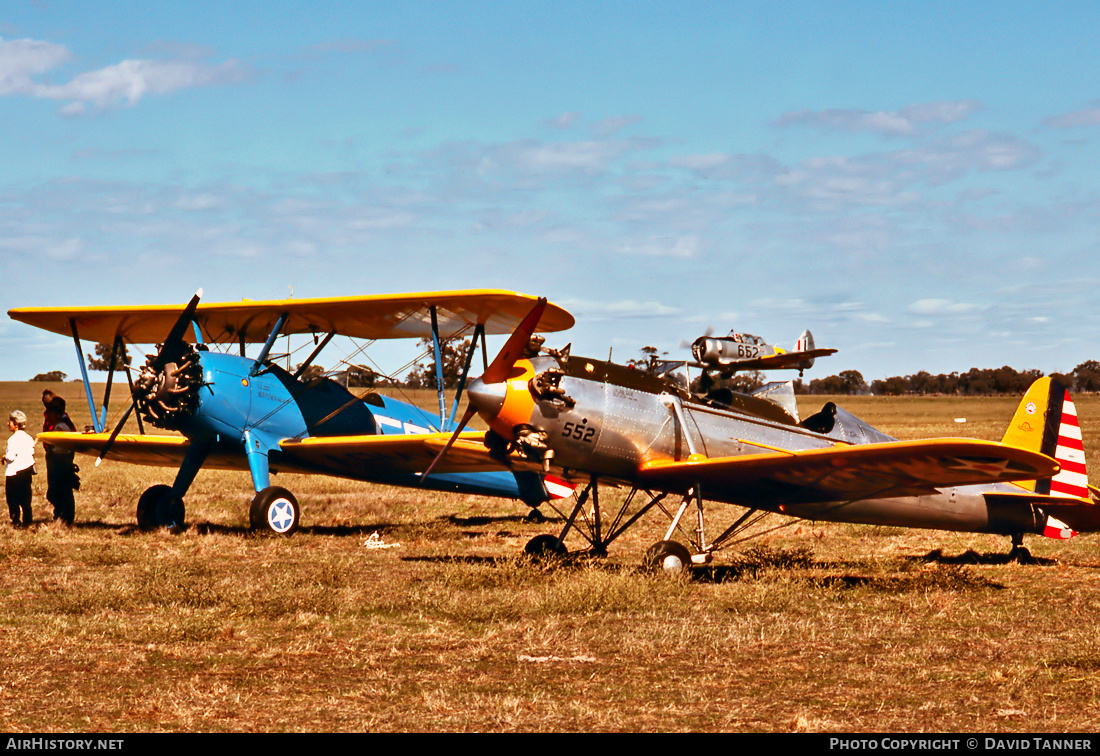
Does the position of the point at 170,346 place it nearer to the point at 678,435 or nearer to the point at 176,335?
the point at 176,335

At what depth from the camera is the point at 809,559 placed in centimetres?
1123

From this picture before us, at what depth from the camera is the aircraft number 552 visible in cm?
953

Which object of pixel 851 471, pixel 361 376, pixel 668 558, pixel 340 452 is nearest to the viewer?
pixel 851 471

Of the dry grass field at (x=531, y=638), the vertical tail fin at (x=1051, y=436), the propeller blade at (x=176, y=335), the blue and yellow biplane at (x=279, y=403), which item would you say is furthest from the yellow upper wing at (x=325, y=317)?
the vertical tail fin at (x=1051, y=436)

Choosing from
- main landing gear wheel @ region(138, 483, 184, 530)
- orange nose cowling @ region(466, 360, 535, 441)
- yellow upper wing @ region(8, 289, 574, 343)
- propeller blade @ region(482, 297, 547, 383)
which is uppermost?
yellow upper wing @ region(8, 289, 574, 343)

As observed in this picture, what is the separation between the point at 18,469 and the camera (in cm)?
1286

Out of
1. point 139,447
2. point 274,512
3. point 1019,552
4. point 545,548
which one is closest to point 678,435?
point 545,548

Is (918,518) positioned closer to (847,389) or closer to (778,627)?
(778,627)

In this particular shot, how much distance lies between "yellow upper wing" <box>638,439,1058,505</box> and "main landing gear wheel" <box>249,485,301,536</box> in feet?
16.8

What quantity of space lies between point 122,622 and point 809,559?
23.1 ft

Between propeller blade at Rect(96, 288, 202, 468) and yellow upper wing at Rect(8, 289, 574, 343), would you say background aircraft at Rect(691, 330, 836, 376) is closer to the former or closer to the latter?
yellow upper wing at Rect(8, 289, 574, 343)

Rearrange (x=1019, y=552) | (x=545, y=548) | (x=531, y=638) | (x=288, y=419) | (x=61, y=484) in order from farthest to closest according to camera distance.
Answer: (x=288, y=419) < (x=61, y=484) < (x=1019, y=552) < (x=545, y=548) < (x=531, y=638)

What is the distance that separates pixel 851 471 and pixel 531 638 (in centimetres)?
399

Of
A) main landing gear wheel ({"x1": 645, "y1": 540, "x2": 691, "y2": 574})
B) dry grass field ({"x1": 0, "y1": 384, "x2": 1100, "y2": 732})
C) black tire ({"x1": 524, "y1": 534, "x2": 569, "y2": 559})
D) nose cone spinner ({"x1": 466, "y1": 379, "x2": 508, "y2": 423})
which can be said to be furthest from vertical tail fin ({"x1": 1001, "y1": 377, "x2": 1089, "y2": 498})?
nose cone spinner ({"x1": 466, "y1": 379, "x2": 508, "y2": 423})
